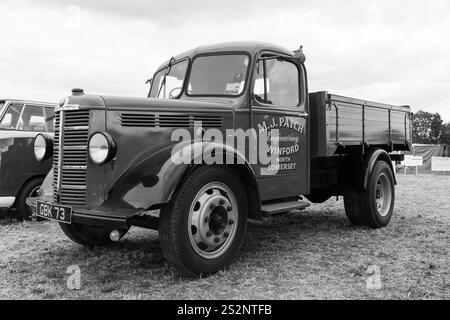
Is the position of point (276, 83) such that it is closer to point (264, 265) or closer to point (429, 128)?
point (264, 265)

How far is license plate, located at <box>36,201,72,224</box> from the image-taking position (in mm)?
3582

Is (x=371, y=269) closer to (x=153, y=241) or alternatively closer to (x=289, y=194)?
(x=289, y=194)

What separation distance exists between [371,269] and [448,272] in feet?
2.30

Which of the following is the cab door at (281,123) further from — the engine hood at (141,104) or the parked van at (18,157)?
the parked van at (18,157)

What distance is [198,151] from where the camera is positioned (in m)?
3.73

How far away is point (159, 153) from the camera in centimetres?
382

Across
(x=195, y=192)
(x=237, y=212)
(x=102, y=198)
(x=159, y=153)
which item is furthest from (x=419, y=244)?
(x=102, y=198)

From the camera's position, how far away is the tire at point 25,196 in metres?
6.59

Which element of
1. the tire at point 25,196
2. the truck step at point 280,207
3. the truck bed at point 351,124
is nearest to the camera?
the truck step at point 280,207

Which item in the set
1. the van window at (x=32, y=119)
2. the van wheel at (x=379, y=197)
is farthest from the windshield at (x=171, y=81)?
the van wheel at (x=379, y=197)

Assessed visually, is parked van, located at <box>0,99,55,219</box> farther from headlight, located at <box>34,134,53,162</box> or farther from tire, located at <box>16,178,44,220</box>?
headlight, located at <box>34,134,53,162</box>

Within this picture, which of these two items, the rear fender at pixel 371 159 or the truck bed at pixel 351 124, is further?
the rear fender at pixel 371 159

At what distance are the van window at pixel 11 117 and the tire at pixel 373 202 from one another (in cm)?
517

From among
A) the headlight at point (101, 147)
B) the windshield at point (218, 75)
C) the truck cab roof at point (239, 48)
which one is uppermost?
the truck cab roof at point (239, 48)
